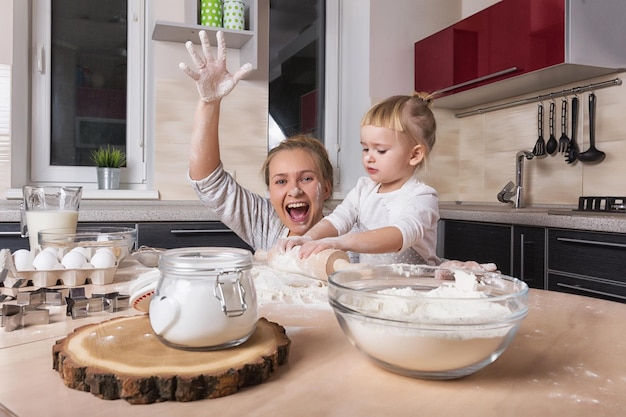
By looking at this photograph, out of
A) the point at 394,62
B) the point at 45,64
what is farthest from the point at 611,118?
the point at 45,64

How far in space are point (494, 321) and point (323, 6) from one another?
3.20m

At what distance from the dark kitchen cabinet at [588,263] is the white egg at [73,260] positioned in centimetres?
167

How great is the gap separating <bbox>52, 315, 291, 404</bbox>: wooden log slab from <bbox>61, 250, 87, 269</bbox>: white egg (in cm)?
45

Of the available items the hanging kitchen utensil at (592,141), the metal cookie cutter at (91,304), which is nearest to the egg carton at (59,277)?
the metal cookie cutter at (91,304)

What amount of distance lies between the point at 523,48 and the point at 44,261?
2232 millimetres

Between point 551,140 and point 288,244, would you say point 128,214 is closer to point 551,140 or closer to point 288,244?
point 288,244

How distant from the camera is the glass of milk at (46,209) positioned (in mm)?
1305

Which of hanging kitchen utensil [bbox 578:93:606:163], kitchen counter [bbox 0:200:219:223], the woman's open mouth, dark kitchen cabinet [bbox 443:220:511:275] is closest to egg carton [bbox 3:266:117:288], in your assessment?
the woman's open mouth

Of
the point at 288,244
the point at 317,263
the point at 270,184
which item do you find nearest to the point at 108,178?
the point at 270,184

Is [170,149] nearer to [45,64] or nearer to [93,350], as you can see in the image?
[45,64]

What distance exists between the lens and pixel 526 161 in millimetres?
2904

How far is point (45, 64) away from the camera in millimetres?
2771

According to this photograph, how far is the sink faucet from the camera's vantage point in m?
2.81

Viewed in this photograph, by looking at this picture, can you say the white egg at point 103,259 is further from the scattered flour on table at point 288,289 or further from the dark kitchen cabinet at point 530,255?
the dark kitchen cabinet at point 530,255
